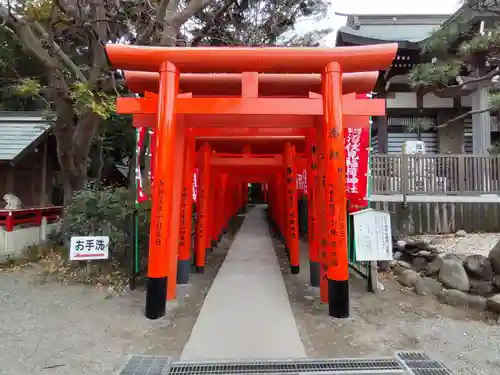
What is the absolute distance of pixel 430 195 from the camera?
8.34 metres

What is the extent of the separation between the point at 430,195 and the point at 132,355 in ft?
24.4

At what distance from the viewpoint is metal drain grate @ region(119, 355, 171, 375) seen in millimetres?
3242

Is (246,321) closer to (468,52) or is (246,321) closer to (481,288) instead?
(481,288)

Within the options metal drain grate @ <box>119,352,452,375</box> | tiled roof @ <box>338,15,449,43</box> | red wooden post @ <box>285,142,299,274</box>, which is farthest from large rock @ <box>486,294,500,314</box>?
tiled roof @ <box>338,15,449,43</box>

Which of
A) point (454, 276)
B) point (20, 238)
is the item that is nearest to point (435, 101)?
point (454, 276)

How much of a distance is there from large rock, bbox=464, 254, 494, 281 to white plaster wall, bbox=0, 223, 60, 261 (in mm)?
9320

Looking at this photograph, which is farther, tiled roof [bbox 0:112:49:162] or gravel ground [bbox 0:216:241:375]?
tiled roof [bbox 0:112:49:162]

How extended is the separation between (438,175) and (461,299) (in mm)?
4230

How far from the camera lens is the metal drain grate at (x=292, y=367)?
3.22m

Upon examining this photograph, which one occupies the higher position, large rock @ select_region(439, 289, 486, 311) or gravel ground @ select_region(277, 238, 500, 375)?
large rock @ select_region(439, 289, 486, 311)

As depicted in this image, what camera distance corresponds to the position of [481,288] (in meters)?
5.33

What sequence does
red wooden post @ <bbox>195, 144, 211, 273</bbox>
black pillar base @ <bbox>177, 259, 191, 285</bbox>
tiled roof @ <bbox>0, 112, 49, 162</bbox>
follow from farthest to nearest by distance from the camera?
tiled roof @ <bbox>0, 112, 49, 162</bbox> < red wooden post @ <bbox>195, 144, 211, 273</bbox> < black pillar base @ <bbox>177, 259, 191, 285</bbox>

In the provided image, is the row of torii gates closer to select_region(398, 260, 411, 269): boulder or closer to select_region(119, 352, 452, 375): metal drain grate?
select_region(119, 352, 452, 375): metal drain grate

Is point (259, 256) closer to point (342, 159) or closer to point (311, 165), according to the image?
point (311, 165)
